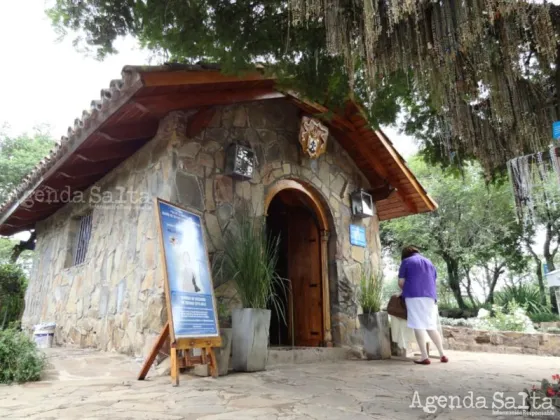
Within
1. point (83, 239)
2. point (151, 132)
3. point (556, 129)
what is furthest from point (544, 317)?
point (83, 239)

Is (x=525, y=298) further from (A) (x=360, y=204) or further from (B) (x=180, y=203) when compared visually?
(B) (x=180, y=203)

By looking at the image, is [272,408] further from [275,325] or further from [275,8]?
[275,325]

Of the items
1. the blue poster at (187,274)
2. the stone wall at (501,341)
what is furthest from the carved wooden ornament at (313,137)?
the stone wall at (501,341)

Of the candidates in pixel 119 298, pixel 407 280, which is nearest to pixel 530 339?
pixel 407 280

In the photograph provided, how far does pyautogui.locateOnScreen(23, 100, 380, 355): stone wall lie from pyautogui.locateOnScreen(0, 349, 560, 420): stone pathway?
2.11 feet

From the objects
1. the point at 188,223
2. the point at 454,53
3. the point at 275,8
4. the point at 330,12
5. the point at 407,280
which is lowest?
the point at 407,280

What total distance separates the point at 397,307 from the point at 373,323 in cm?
38

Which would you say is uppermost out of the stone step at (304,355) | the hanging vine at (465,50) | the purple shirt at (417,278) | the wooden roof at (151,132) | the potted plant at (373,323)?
the wooden roof at (151,132)

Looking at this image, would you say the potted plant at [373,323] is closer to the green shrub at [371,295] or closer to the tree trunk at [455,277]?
the green shrub at [371,295]

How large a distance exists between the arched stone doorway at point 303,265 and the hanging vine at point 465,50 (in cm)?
268

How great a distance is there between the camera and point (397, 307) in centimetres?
523

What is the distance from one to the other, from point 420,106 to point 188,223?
263cm

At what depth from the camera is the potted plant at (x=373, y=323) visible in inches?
208

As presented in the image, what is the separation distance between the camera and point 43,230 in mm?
8078
